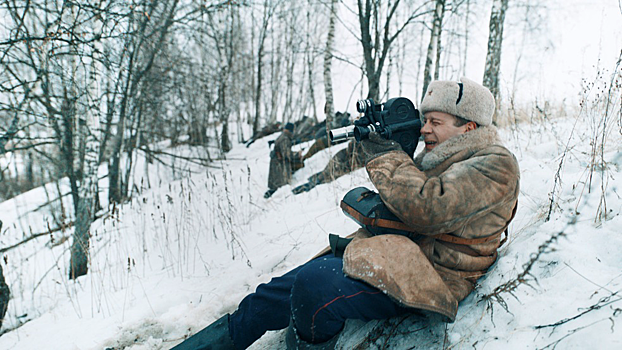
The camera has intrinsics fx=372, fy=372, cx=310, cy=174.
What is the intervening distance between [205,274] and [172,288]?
1.00 feet

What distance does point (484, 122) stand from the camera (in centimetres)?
168

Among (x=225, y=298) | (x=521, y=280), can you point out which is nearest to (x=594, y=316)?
(x=521, y=280)

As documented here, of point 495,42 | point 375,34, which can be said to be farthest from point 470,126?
point 495,42

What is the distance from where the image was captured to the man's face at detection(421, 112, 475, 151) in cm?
172

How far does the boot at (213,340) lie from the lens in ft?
5.89

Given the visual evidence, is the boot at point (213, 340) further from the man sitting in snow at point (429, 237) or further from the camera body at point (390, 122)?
the camera body at point (390, 122)

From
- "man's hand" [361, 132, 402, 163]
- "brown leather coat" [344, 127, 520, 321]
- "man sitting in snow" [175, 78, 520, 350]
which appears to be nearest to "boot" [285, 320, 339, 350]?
"man sitting in snow" [175, 78, 520, 350]

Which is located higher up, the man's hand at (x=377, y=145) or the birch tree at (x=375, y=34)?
the birch tree at (x=375, y=34)

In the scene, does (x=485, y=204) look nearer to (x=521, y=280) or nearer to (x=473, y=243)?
(x=473, y=243)

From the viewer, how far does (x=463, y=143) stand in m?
1.66

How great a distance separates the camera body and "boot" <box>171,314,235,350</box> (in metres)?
1.07

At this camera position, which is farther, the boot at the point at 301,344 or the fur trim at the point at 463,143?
the fur trim at the point at 463,143

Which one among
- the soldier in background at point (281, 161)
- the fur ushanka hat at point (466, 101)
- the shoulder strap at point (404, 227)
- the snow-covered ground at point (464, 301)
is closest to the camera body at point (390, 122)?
the fur ushanka hat at point (466, 101)

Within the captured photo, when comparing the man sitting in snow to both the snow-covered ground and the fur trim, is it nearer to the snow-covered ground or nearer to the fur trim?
the fur trim
